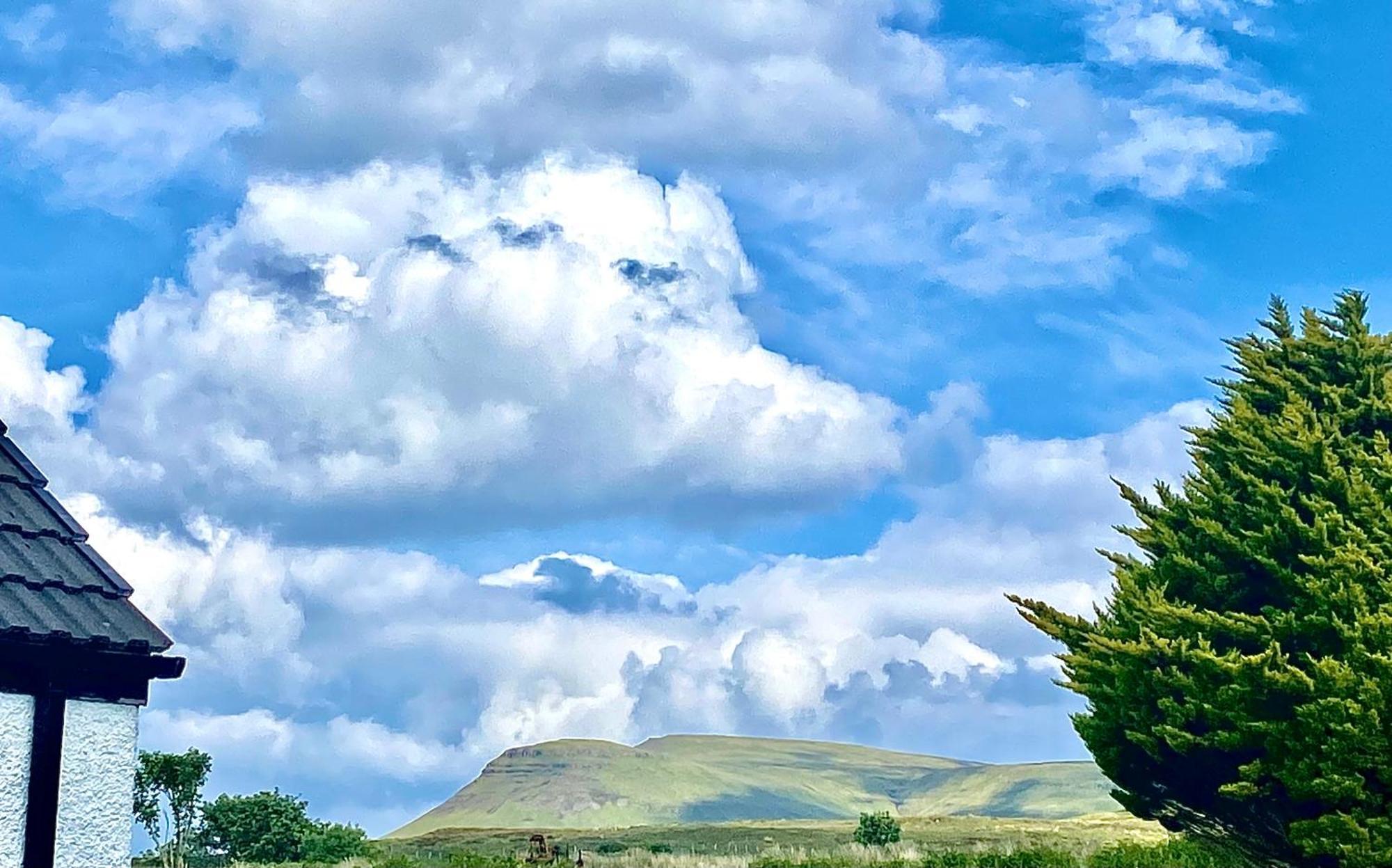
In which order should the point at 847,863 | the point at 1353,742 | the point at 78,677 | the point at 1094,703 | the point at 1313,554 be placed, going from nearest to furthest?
the point at 78,677, the point at 1353,742, the point at 1313,554, the point at 847,863, the point at 1094,703

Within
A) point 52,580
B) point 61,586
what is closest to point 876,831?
point 61,586

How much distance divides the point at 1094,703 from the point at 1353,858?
6.89m

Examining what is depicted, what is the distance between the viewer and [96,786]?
45.9 feet

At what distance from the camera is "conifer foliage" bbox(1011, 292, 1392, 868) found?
81.9 feet

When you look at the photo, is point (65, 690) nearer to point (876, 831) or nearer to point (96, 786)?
point (96, 786)

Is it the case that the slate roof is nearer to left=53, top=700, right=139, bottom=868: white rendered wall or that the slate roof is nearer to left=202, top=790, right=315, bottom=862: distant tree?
left=53, top=700, right=139, bottom=868: white rendered wall

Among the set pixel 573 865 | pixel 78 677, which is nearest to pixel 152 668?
pixel 78 677

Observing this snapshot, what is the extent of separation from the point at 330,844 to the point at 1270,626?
21.1m

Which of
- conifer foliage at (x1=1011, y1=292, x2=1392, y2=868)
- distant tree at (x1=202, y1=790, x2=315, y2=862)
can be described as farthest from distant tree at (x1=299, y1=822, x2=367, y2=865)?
conifer foliage at (x1=1011, y1=292, x2=1392, y2=868)

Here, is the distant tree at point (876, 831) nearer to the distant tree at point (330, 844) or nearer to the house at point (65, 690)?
the distant tree at point (330, 844)

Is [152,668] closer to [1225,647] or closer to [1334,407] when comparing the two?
[1225,647]

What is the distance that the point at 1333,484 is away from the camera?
89.1 feet

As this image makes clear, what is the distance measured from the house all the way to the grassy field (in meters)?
19.4

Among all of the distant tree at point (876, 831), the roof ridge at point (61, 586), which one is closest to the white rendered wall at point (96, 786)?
the roof ridge at point (61, 586)
